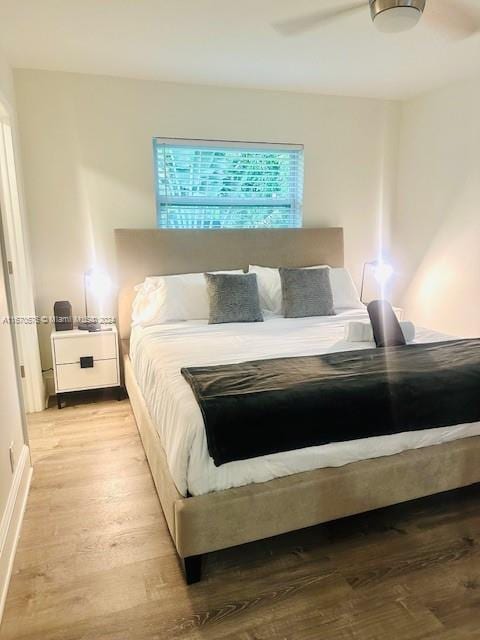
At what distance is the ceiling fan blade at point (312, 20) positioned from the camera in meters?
2.30

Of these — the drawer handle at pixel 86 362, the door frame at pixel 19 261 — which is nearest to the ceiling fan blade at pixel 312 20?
the door frame at pixel 19 261

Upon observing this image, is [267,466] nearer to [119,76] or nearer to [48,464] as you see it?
[48,464]

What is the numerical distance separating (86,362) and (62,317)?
1.37 feet

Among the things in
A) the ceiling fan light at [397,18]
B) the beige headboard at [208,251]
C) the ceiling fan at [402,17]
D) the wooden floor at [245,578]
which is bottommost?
the wooden floor at [245,578]

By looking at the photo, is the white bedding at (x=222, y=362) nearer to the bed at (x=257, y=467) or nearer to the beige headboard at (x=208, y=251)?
the bed at (x=257, y=467)

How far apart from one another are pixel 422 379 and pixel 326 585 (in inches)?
38.1

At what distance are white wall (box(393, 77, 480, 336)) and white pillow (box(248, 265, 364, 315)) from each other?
80 cm

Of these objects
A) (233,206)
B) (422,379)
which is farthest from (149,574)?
(233,206)

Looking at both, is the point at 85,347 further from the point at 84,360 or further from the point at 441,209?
the point at 441,209

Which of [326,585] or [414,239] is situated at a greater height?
[414,239]

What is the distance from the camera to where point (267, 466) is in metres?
1.76

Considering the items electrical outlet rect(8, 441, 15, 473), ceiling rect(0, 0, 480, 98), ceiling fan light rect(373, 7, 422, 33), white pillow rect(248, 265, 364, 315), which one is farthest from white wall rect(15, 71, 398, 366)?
ceiling fan light rect(373, 7, 422, 33)

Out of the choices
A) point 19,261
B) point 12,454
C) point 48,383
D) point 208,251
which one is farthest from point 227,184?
point 12,454

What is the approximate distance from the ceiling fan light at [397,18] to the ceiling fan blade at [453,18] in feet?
0.85
